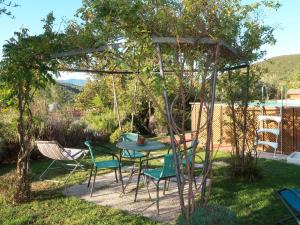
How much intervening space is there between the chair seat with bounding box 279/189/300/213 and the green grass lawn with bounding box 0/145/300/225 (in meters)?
0.55

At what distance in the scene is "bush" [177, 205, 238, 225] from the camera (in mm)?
3410

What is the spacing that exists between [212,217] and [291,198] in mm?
1189

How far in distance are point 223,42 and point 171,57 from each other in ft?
1.94

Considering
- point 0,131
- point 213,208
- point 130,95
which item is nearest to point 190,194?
point 213,208

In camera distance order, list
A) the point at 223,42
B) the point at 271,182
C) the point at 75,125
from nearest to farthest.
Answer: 1. the point at 223,42
2. the point at 271,182
3. the point at 75,125

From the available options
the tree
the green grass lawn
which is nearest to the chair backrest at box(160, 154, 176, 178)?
the green grass lawn

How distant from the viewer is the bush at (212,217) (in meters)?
3.41

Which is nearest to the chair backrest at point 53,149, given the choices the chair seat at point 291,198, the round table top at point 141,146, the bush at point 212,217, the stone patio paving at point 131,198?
the stone patio paving at point 131,198

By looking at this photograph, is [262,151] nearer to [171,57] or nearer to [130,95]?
[130,95]

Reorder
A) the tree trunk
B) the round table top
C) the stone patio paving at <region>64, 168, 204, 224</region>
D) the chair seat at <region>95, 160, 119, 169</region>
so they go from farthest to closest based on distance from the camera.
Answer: the chair seat at <region>95, 160, 119, 169</region>, the round table top, the tree trunk, the stone patio paving at <region>64, 168, 204, 224</region>

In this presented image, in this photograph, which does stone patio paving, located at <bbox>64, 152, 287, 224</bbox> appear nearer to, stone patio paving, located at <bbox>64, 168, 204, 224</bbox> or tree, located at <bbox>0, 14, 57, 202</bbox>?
stone patio paving, located at <bbox>64, 168, 204, 224</bbox>

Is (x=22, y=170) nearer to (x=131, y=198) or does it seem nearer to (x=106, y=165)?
(x=106, y=165)

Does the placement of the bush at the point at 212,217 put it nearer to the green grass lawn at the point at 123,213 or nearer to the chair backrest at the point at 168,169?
the green grass lawn at the point at 123,213

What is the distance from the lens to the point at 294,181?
6.38 m
